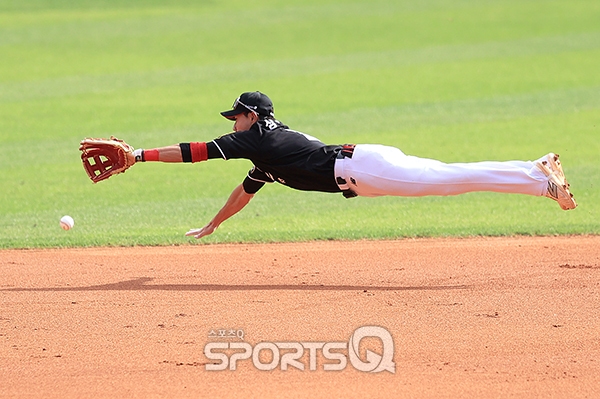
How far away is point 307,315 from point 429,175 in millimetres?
1572

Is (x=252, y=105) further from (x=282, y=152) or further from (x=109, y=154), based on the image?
(x=109, y=154)

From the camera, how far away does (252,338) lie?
5.60m

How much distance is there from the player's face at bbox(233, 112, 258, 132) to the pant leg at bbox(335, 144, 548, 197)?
82 cm

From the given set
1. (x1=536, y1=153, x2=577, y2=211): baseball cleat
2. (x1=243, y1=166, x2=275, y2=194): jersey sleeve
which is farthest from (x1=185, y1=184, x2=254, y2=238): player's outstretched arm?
(x1=536, y1=153, x2=577, y2=211): baseball cleat

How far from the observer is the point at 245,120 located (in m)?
7.09

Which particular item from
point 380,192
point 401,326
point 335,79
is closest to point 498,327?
point 401,326

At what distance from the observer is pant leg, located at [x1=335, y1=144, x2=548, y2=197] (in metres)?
6.75

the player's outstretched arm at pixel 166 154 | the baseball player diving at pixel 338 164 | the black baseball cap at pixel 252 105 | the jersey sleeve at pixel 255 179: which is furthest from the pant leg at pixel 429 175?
the player's outstretched arm at pixel 166 154

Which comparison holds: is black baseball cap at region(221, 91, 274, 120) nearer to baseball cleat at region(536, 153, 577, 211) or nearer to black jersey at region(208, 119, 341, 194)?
black jersey at region(208, 119, 341, 194)

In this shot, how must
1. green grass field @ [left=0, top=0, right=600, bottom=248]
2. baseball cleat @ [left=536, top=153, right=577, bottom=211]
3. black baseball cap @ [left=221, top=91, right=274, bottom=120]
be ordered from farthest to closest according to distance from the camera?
green grass field @ [left=0, top=0, right=600, bottom=248]
black baseball cap @ [left=221, top=91, right=274, bottom=120]
baseball cleat @ [left=536, top=153, right=577, bottom=211]

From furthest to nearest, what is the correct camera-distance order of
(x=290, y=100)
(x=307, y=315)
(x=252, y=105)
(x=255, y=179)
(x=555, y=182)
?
1. (x=290, y=100)
2. (x=255, y=179)
3. (x=252, y=105)
4. (x=555, y=182)
5. (x=307, y=315)

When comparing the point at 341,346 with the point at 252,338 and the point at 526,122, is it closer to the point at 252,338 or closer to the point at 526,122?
the point at 252,338

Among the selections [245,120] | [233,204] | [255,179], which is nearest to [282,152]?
[245,120]

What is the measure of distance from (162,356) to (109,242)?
371 centimetres
